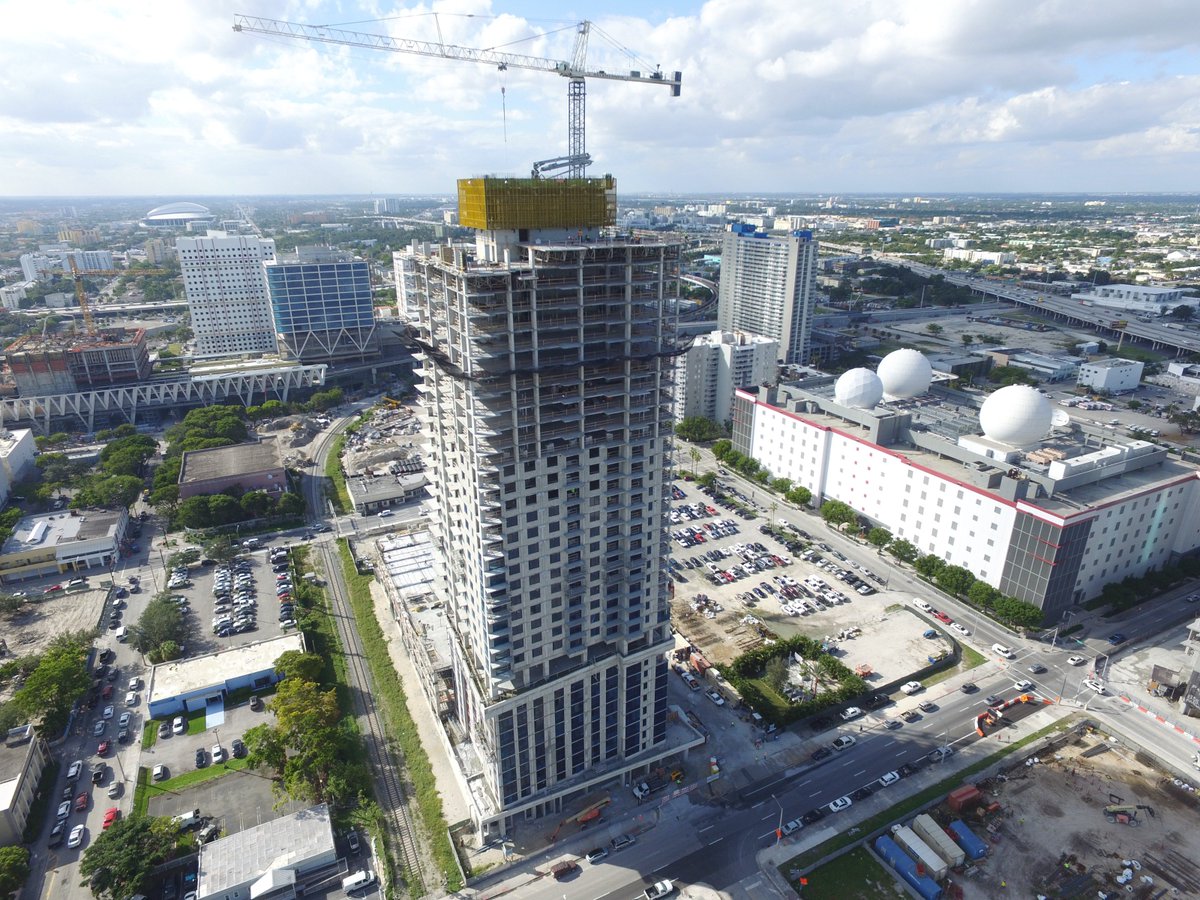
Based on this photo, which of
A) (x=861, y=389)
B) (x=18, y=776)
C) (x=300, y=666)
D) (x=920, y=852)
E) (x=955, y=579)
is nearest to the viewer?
(x=920, y=852)

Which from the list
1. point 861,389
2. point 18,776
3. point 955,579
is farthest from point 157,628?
point 861,389

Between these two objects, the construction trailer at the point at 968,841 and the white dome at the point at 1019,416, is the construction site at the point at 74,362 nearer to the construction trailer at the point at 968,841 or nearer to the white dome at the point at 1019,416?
the white dome at the point at 1019,416

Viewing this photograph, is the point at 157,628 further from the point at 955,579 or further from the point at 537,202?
the point at 955,579

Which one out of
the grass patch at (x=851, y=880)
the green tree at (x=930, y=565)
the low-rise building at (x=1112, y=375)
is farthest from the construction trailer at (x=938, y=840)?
the low-rise building at (x=1112, y=375)

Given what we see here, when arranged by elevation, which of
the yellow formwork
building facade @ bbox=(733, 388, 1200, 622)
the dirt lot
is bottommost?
the dirt lot

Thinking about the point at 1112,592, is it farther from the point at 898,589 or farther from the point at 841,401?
the point at 841,401

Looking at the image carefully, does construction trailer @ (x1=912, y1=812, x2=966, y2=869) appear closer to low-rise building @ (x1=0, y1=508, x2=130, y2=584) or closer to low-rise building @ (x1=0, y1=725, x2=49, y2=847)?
low-rise building @ (x1=0, y1=725, x2=49, y2=847)

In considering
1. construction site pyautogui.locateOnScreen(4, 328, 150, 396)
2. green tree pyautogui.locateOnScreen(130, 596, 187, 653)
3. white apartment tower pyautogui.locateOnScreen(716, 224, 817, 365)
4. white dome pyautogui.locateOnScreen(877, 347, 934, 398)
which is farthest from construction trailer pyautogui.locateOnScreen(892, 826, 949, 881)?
construction site pyautogui.locateOnScreen(4, 328, 150, 396)

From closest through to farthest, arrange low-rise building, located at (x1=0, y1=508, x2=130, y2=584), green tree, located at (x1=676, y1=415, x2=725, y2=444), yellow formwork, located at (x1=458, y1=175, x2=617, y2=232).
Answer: yellow formwork, located at (x1=458, y1=175, x2=617, y2=232) → low-rise building, located at (x1=0, y1=508, x2=130, y2=584) → green tree, located at (x1=676, y1=415, x2=725, y2=444)
